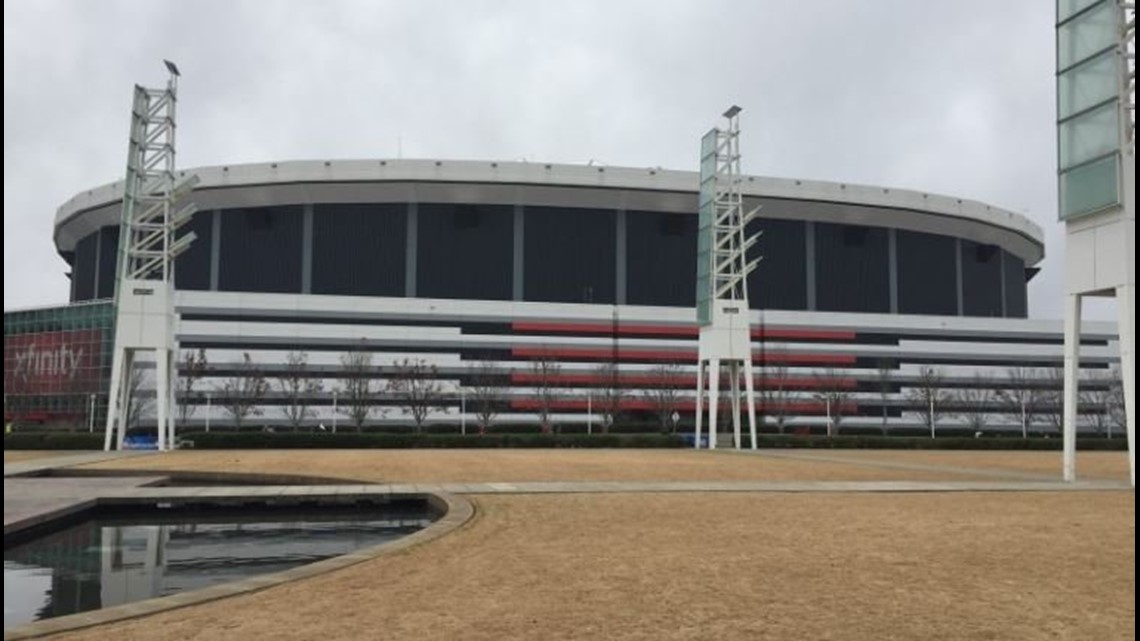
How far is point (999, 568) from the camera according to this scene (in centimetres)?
1018

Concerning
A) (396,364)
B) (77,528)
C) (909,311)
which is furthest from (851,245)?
(77,528)

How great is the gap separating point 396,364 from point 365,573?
76116mm

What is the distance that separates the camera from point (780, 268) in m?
96.4

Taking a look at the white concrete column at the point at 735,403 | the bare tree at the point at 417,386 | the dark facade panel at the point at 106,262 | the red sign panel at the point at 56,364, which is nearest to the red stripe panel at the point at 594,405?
the bare tree at the point at 417,386

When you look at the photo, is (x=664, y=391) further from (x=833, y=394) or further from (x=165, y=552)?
(x=165, y=552)

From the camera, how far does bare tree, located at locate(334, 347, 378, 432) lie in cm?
7975

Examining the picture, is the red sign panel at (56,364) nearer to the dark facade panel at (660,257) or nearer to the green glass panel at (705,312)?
the dark facade panel at (660,257)

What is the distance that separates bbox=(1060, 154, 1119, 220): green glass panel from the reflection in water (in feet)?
64.7

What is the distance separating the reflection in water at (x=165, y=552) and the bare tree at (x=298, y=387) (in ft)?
214

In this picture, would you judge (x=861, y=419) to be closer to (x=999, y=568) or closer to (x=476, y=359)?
(x=476, y=359)

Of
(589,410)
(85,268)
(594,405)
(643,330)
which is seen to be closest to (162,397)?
(589,410)

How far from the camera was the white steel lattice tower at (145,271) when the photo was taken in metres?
45.8

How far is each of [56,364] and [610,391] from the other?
49.5 m

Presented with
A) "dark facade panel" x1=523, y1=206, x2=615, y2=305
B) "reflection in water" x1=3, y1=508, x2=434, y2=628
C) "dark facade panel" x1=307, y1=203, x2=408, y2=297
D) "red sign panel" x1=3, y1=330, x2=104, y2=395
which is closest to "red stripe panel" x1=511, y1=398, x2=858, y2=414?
"dark facade panel" x1=523, y1=206, x2=615, y2=305
